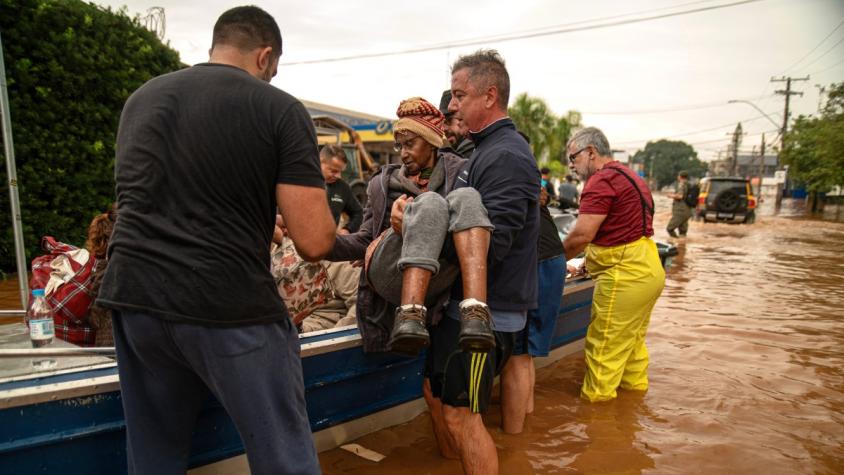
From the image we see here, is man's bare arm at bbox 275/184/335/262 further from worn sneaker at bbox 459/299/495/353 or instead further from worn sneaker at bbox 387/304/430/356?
worn sneaker at bbox 459/299/495/353

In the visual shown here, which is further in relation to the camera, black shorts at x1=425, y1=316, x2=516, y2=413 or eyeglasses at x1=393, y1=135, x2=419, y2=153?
eyeglasses at x1=393, y1=135, x2=419, y2=153

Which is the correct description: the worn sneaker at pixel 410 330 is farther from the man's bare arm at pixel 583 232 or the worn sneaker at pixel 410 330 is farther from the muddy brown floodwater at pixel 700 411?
the man's bare arm at pixel 583 232

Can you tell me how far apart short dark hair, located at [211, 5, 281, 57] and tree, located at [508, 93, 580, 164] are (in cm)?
3167

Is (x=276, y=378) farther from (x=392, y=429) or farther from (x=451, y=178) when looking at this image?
(x=392, y=429)

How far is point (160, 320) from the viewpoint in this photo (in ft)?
5.12

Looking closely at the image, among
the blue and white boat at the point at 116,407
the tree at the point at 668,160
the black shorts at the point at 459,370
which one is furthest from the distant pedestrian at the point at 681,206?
the tree at the point at 668,160

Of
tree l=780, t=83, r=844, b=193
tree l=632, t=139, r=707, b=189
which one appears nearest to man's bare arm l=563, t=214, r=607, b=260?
tree l=780, t=83, r=844, b=193

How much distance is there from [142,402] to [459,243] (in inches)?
47.3

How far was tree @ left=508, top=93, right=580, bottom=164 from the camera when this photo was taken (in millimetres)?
33000

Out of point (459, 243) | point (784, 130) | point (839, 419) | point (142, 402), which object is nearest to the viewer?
point (142, 402)

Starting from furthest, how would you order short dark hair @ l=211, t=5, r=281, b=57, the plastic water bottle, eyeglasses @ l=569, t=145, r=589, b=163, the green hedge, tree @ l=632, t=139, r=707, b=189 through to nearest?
1. tree @ l=632, t=139, r=707, b=189
2. the green hedge
3. eyeglasses @ l=569, t=145, r=589, b=163
4. the plastic water bottle
5. short dark hair @ l=211, t=5, r=281, b=57

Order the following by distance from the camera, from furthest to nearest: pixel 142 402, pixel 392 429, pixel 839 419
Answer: pixel 839 419
pixel 392 429
pixel 142 402

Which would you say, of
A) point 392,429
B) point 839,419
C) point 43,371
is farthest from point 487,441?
point 839,419

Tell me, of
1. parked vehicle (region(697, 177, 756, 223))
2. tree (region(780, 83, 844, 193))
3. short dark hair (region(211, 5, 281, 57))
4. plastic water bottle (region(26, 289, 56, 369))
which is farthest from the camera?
tree (region(780, 83, 844, 193))
